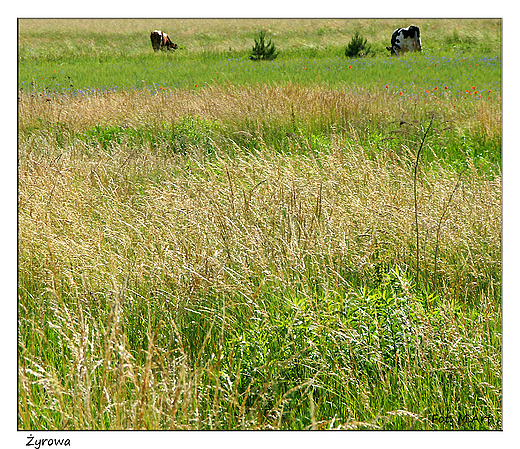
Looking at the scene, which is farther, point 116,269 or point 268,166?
point 268,166

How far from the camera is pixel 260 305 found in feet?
7.88

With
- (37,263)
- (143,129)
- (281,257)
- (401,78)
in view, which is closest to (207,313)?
(281,257)

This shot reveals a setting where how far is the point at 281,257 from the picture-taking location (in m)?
2.59

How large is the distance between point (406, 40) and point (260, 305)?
25.6 meters

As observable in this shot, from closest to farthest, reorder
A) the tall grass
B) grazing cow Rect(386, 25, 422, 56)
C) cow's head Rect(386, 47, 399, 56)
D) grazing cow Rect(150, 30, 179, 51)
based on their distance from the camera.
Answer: the tall grass → cow's head Rect(386, 47, 399, 56) → grazing cow Rect(386, 25, 422, 56) → grazing cow Rect(150, 30, 179, 51)

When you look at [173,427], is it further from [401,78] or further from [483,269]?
[401,78]

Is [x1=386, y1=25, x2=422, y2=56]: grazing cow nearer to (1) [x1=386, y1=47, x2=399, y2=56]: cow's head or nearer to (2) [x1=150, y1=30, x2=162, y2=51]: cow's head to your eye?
(1) [x1=386, y1=47, x2=399, y2=56]: cow's head

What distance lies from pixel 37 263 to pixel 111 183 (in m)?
1.53

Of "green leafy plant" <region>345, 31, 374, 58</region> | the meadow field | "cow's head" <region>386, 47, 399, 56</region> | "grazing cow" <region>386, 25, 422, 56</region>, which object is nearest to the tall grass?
the meadow field

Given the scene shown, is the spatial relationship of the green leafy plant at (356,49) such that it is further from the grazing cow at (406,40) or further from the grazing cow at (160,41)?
the grazing cow at (160,41)

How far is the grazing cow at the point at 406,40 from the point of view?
24141 millimetres

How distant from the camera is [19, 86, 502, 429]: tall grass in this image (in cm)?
175

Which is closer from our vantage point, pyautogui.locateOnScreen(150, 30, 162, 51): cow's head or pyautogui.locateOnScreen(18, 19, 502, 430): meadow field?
pyautogui.locateOnScreen(18, 19, 502, 430): meadow field

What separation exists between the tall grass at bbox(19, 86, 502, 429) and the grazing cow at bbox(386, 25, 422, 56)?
2211cm
